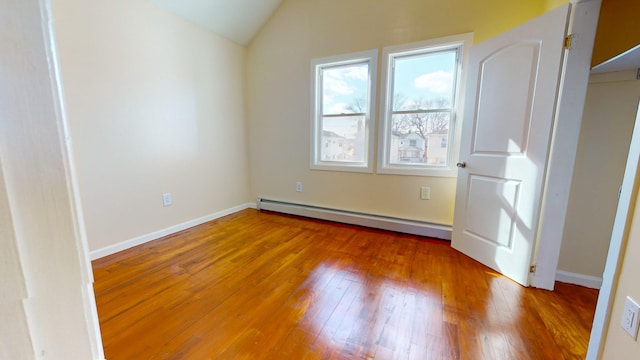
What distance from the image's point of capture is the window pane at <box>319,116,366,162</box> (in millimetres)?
3018

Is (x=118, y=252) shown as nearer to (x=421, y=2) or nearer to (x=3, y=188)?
(x=3, y=188)

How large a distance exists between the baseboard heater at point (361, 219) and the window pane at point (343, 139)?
0.68m

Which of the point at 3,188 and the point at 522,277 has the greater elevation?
the point at 3,188

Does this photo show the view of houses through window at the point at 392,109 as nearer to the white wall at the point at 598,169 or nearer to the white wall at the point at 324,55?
the white wall at the point at 324,55

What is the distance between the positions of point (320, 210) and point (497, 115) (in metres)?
2.09

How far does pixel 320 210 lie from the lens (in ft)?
10.6

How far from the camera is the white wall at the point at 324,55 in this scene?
239 cm

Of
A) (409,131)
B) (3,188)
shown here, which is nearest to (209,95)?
(409,131)

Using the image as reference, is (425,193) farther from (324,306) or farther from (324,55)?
(324,55)

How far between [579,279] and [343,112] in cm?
256

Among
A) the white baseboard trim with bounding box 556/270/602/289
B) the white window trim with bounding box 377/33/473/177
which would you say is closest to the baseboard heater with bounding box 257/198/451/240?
the white window trim with bounding box 377/33/473/177

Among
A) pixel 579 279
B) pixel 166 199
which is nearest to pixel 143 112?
pixel 166 199

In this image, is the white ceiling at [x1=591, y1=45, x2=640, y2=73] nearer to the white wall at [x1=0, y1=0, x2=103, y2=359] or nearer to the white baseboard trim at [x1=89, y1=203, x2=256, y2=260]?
the white wall at [x1=0, y1=0, x2=103, y2=359]

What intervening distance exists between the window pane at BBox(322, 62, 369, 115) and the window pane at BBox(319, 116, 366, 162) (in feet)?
0.37
